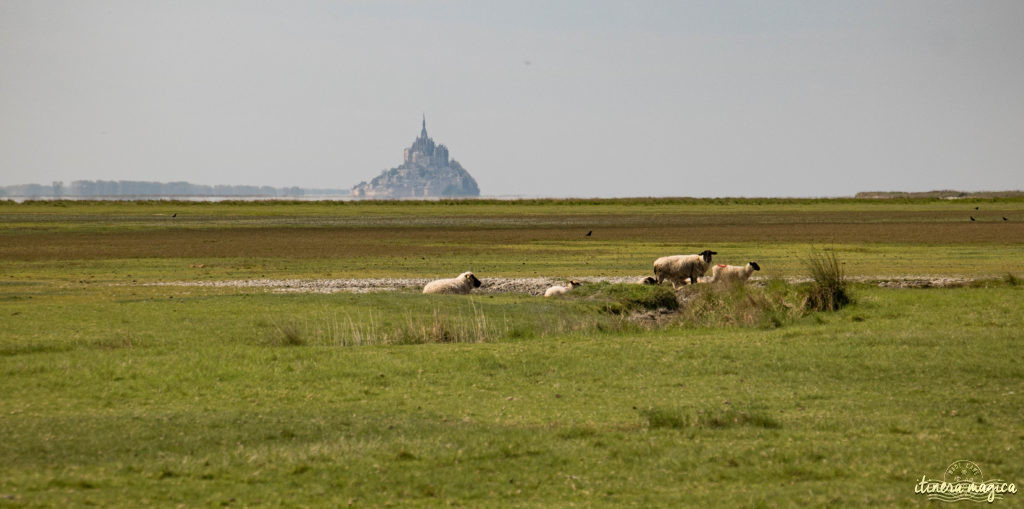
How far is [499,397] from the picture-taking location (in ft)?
47.5

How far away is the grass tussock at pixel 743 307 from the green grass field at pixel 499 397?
12 centimetres

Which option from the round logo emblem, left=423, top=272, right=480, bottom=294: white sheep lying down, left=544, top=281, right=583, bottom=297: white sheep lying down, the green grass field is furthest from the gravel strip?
the round logo emblem

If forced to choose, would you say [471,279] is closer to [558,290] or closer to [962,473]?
[558,290]

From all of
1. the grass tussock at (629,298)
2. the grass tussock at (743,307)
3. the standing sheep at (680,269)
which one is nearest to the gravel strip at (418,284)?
the standing sheep at (680,269)

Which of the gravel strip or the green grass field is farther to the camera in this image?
the gravel strip

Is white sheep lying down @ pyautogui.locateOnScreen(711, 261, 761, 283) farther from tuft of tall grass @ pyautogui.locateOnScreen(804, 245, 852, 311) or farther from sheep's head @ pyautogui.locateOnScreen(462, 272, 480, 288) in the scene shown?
sheep's head @ pyautogui.locateOnScreen(462, 272, 480, 288)

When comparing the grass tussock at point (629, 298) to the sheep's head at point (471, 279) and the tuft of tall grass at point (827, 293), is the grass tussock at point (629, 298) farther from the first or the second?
Result: the tuft of tall grass at point (827, 293)

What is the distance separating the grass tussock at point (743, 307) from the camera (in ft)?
73.0

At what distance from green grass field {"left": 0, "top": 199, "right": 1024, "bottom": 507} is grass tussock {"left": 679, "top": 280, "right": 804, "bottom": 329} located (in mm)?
119

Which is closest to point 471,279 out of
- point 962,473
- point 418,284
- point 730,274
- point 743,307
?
point 418,284

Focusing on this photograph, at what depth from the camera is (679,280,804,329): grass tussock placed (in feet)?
73.0

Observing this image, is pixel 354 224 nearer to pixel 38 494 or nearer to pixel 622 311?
pixel 622 311

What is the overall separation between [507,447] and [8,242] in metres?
56.0

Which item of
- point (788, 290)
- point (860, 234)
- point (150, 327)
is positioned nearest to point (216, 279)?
point (150, 327)
